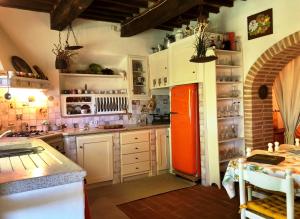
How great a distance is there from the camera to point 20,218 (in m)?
1.22

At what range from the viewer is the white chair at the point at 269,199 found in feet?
5.13

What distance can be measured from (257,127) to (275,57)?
1010 millimetres

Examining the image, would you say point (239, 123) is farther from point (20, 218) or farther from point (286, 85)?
point (20, 218)

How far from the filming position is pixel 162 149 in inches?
169

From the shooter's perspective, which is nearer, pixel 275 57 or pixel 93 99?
pixel 275 57

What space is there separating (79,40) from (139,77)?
48.4 inches

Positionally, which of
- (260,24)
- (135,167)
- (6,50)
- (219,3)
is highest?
(219,3)

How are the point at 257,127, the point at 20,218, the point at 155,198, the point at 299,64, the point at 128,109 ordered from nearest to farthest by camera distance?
the point at 20,218 → the point at 155,198 → the point at 257,127 → the point at 299,64 → the point at 128,109

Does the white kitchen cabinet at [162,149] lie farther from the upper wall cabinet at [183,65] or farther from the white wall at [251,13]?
the white wall at [251,13]

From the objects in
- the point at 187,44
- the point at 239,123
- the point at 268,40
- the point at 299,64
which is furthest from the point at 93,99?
the point at 299,64

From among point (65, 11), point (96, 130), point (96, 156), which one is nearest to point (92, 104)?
point (96, 130)

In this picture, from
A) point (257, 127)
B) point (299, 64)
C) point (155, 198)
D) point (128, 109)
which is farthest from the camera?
point (128, 109)

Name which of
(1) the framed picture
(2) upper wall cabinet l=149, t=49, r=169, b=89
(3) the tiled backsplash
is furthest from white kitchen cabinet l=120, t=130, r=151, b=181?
(1) the framed picture

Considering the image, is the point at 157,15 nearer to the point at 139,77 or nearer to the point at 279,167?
the point at 139,77
